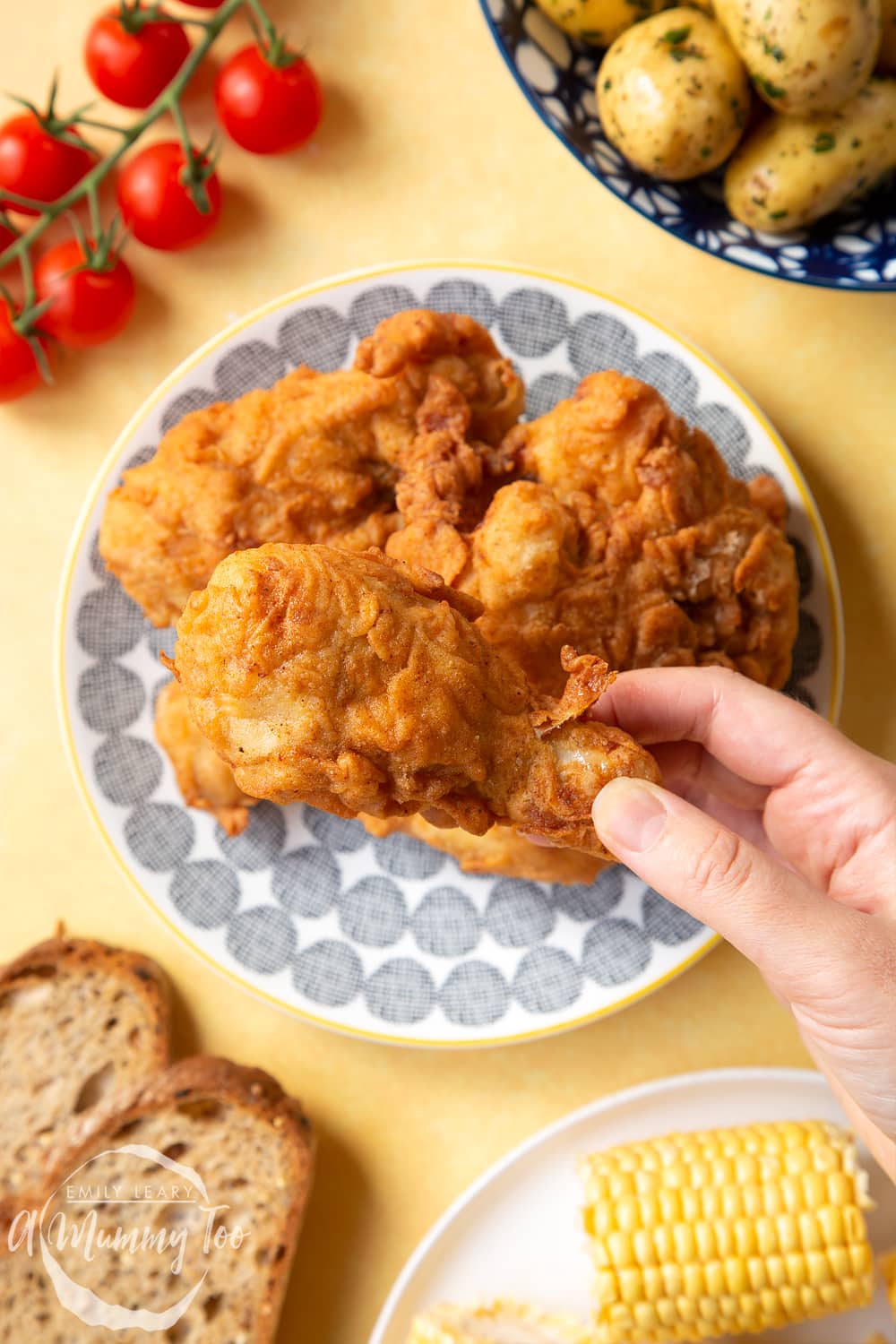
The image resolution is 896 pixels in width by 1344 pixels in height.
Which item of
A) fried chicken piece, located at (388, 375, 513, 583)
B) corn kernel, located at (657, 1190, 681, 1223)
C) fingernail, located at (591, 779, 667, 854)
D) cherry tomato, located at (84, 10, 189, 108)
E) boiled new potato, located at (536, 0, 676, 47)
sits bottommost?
corn kernel, located at (657, 1190, 681, 1223)

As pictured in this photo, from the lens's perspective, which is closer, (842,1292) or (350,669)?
(350,669)

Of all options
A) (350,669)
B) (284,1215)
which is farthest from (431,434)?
(284,1215)

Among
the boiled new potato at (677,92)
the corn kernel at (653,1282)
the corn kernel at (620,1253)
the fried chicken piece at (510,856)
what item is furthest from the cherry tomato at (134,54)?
the corn kernel at (653,1282)

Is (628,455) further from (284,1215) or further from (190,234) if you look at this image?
(284,1215)

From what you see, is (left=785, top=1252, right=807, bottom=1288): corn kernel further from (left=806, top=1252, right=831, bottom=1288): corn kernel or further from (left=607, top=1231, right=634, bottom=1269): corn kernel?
(left=607, top=1231, right=634, bottom=1269): corn kernel

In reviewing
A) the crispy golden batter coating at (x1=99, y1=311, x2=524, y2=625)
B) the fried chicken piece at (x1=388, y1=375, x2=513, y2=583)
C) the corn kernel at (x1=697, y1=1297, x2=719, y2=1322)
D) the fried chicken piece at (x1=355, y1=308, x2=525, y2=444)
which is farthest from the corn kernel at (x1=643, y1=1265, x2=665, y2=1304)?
the fried chicken piece at (x1=355, y1=308, x2=525, y2=444)

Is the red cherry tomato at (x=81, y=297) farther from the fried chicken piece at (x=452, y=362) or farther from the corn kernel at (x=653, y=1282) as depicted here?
the corn kernel at (x=653, y=1282)
